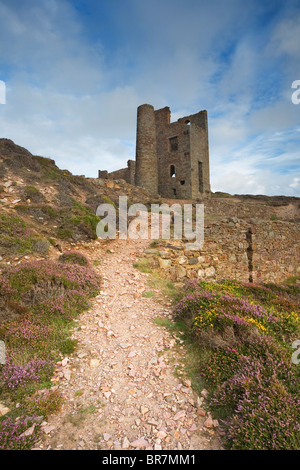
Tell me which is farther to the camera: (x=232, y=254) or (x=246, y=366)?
(x=232, y=254)

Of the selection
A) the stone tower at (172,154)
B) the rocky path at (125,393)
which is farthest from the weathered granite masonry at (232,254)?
the stone tower at (172,154)

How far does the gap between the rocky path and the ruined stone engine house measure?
79.4 ft

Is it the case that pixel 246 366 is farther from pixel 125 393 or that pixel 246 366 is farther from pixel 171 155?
pixel 171 155

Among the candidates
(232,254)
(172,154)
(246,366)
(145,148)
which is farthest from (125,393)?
(172,154)

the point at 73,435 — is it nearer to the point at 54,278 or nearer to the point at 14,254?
the point at 54,278

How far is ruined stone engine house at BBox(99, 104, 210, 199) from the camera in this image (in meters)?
29.8

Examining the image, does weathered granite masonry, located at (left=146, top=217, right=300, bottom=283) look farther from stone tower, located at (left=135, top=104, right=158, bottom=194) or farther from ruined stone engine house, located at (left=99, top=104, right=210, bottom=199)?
stone tower, located at (left=135, top=104, right=158, bottom=194)

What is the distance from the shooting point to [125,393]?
13.4 feet

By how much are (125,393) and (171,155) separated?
31.1 m

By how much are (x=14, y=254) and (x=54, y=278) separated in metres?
2.52

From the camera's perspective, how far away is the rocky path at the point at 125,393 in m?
3.31

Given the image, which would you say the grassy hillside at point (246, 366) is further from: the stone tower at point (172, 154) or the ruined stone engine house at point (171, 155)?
the stone tower at point (172, 154)
